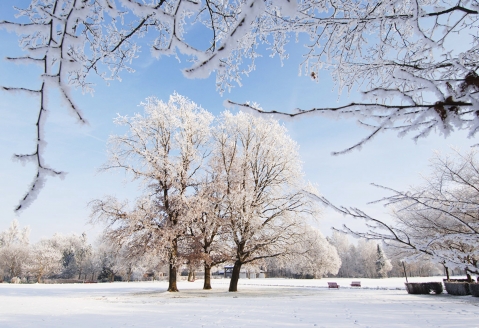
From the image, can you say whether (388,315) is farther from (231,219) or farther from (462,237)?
(231,219)

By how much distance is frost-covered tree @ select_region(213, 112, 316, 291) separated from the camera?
50.6ft

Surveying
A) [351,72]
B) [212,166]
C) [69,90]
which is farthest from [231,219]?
[69,90]

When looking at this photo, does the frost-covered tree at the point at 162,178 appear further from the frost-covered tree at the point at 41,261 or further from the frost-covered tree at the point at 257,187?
the frost-covered tree at the point at 41,261

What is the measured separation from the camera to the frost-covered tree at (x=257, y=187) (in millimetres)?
15422

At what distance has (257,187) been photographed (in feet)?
54.2

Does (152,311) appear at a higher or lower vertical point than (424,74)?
lower

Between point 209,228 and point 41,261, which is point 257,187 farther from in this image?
point 41,261

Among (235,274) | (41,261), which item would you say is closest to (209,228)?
(235,274)

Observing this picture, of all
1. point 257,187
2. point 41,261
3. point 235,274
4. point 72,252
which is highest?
point 257,187

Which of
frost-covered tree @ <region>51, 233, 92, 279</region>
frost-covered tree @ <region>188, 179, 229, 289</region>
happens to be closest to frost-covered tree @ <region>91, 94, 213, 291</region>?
frost-covered tree @ <region>188, 179, 229, 289</region>

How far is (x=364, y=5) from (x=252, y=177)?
15.0 metres

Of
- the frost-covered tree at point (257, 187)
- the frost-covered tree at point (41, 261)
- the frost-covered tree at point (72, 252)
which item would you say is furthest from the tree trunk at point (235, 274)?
the frost-covered tree at point (72, 252)

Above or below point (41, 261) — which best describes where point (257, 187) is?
above

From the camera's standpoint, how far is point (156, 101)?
18359 mm
